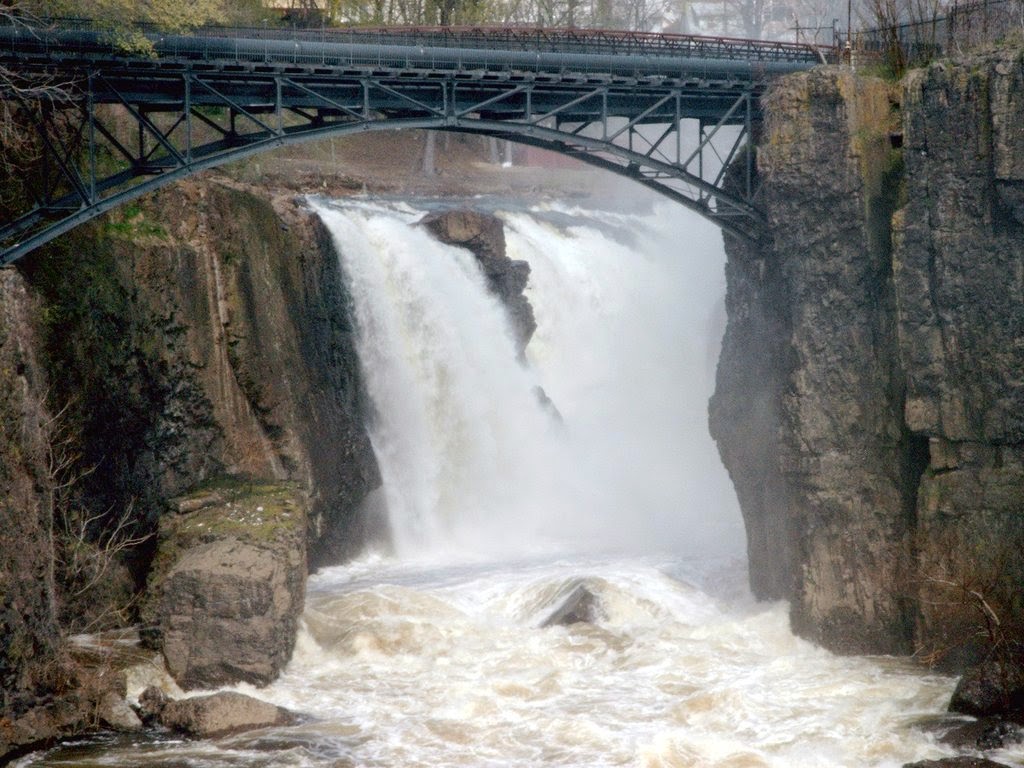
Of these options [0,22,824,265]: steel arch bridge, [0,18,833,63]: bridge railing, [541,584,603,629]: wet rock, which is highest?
[0,18,833,63]: bridge railing

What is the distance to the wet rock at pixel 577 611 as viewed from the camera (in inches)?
830

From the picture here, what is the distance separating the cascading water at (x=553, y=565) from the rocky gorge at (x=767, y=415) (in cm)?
100

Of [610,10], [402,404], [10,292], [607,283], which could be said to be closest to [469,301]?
[402,404]

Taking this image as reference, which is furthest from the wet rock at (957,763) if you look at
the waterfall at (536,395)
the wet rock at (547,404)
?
the wet rock at (547,404)

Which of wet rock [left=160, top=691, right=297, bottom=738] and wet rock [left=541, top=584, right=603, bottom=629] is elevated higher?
wet rock [left=160, top=691, right=297, bottom=738]

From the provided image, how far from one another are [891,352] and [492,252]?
14.8 m

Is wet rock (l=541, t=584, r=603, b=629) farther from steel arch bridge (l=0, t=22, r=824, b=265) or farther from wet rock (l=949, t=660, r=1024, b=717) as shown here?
steel arch bridge (l=0, t=22, r=824, b=265)

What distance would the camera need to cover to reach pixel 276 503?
20.7 m

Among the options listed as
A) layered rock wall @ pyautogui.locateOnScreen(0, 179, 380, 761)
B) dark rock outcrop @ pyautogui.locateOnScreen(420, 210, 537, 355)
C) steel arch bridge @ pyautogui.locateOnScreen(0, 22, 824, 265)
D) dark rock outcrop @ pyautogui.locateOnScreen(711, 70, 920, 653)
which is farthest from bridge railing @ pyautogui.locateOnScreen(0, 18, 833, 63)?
dark rock outcrop @ pyautogui.locateOnScreen(420, 210, 537, 355)

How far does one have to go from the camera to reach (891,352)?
1906cm

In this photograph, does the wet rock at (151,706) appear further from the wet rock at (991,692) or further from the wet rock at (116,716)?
the wet rock at (991,692)

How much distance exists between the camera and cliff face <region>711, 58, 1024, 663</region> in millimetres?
17625

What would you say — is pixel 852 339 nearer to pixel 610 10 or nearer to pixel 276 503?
pixel 276 503

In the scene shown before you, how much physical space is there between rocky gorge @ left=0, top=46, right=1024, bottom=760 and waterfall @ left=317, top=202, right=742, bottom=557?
188 inches
